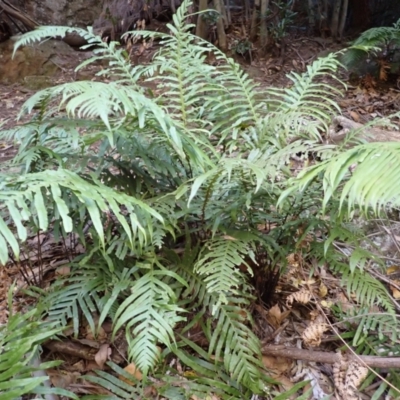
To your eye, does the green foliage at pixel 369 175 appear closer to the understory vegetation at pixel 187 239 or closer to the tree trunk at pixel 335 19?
the understory vegetation at pixel 187 239

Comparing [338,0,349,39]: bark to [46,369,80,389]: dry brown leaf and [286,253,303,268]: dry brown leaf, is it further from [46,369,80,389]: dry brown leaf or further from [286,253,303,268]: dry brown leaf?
[46,369,80,389]: dry brown leaf

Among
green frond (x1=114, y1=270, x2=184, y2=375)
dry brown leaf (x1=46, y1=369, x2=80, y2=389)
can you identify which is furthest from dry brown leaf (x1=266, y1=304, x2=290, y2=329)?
dry brown leaf (x1=46, y1=369, x2=80, y2=389)

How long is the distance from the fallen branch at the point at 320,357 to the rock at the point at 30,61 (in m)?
3.81

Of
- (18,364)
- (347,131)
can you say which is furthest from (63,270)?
(347,131)

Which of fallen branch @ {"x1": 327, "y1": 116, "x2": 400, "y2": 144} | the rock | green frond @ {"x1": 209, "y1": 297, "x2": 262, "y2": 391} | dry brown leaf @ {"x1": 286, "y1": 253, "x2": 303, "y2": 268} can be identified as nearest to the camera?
green frond @ {"x1": 209, "y1": 297, "x2": 262, "y2": 391}

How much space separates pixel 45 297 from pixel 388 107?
10.2ft

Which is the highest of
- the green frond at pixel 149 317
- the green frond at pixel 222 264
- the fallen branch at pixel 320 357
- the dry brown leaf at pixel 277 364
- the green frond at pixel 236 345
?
the green frond at pixel 222 264

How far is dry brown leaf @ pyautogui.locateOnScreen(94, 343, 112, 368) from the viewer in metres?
1.51

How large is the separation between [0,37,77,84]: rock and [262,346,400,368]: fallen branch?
381cm

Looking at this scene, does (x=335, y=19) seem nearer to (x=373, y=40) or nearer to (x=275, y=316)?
(x=373, y=40)

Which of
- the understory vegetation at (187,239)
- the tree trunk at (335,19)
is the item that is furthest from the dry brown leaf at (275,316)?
the tree trunk at (335,19)

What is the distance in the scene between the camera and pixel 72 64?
455 cm

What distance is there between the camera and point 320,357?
4.98 ft

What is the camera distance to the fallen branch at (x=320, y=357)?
1.43 m
